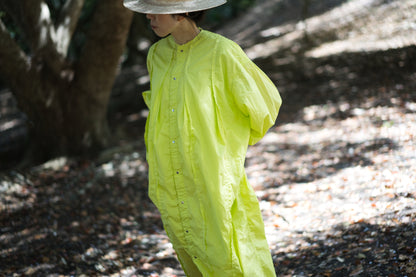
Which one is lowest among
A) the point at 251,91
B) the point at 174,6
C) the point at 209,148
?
the point at 209,148

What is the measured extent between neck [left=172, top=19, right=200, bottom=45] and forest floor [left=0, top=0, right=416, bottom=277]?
1992mm

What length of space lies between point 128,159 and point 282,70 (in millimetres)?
4491

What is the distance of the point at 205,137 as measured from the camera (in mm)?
2455

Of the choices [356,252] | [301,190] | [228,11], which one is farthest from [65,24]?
[228,11]

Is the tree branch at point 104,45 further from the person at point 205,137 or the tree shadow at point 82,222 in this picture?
the person at point 205,137

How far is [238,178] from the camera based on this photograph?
2.56 metres

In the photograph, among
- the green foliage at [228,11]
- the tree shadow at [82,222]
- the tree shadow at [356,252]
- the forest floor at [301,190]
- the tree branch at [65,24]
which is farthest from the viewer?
the green foliage at [228,11]

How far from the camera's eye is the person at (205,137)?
8.04 ft

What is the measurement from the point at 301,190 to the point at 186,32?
3.04 metres

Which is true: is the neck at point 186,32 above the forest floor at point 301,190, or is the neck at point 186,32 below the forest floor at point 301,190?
above

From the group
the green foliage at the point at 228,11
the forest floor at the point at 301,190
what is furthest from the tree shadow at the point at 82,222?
the green foliage at the point at 228,11

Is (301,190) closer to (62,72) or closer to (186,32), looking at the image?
(186,32)

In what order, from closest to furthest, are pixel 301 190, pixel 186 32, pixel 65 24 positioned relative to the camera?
pixel 186 32, pixel 301 190, pixel 65 24

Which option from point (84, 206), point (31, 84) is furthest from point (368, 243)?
point (31, 84)
